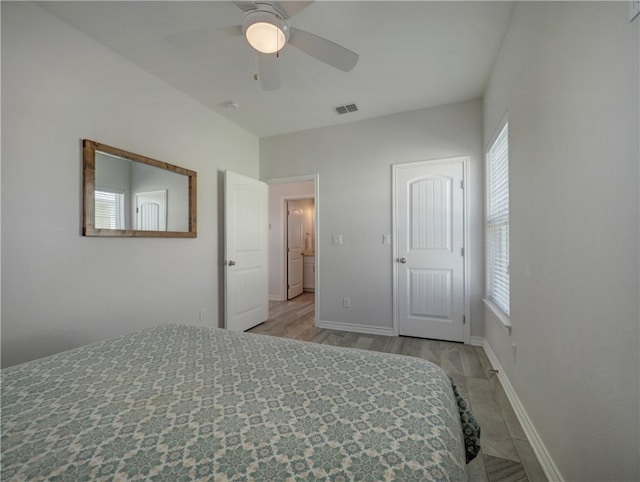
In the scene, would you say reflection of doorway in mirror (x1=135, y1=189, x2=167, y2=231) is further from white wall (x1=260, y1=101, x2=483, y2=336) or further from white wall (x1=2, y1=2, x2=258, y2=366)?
white wall (x1=260, y1=101, x2=483, y2=336)

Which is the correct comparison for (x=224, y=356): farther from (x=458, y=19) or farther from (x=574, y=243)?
(x=458, y=19)

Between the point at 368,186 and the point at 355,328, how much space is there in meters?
1.74

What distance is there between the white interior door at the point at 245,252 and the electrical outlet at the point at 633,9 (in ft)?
10.0

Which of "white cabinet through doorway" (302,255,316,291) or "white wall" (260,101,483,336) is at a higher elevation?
"white wall" (260,101,483,336)

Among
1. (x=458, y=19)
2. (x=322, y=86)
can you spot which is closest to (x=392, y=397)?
(x=458, y=19)

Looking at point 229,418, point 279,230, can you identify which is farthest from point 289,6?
point 279,230

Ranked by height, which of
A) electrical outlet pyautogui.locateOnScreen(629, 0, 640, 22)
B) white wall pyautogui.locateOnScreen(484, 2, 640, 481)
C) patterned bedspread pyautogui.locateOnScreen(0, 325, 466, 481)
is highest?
electrical outlet pyautogui.locateOnScreen(629, 0, 640, 22)

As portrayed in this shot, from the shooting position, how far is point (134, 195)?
230 cm

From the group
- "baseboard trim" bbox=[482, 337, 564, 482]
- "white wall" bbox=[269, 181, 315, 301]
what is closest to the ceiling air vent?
"white wall" bbox=[269, 181, 315, 301]

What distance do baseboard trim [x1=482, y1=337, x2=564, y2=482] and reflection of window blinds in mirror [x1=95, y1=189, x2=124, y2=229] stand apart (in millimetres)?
3011

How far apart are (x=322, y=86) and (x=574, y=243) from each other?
233 centimetres

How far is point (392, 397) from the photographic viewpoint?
0.91 m

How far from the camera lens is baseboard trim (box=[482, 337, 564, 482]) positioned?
1.28 meters

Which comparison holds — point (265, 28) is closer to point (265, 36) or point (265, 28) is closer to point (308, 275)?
point (265, 36)
